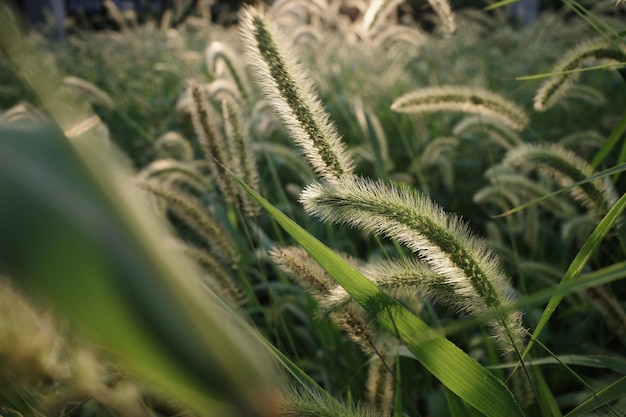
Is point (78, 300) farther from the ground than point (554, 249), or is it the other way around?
Result: point (78, 300)

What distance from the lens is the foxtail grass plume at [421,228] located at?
0.87m

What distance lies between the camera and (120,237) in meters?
0.28

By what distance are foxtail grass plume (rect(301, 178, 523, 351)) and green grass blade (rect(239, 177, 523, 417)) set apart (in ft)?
0.25

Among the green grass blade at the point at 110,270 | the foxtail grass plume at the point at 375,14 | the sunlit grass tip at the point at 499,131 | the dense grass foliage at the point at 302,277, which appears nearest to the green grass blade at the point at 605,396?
the dense grass foliage at the point at 302,277

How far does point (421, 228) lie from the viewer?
891mm

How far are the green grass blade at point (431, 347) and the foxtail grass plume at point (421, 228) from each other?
0.25ft

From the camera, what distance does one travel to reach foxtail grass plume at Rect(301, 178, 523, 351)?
867 mm

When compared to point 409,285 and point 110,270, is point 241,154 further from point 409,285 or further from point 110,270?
point 110,270

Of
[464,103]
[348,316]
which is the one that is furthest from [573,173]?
[348,316]

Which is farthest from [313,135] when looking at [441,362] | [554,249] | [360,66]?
[360,66]

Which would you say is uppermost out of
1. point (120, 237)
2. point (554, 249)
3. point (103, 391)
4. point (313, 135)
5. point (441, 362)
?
point (120, 237)

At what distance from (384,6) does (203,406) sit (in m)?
2.48

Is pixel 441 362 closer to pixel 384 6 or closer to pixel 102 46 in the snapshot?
pixel 384 6

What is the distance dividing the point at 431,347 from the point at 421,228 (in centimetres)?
23
